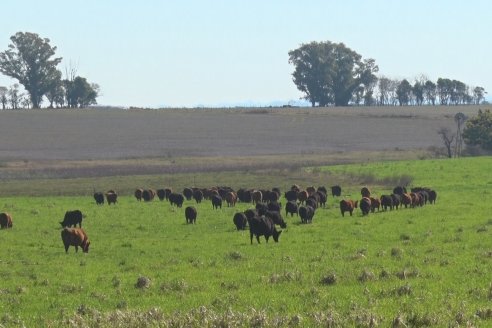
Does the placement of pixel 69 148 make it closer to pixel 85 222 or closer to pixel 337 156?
pixel 337 156

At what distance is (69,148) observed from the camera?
93.1 m

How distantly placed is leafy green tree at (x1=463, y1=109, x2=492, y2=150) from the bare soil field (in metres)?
6.62

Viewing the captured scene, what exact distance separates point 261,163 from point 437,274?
57811 millimetres

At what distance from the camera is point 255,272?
18.9 meters

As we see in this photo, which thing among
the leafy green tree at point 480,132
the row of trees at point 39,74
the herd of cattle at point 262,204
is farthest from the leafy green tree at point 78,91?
the herd of cattle at point 262,204

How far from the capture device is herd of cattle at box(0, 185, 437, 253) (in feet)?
84.5

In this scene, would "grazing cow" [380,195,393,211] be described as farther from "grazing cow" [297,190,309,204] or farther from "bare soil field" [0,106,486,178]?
"bare soil field" [0,106,486,178]

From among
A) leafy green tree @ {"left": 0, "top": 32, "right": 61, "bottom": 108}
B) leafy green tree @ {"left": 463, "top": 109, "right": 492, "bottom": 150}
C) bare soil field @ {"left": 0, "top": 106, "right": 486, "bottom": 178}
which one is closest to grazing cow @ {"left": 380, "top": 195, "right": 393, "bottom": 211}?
bare soil field @ {"left": 0, "top": 106, "right": 486, "bottom": 178}

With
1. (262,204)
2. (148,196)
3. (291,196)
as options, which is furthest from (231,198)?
(262,204)

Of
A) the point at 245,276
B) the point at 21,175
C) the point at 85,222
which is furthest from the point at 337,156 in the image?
the point at 245,276

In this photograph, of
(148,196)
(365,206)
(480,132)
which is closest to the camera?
(365,206)

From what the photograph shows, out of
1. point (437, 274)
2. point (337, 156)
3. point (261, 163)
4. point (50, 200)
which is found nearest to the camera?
point (437, 274)

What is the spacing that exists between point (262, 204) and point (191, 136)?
69814mm

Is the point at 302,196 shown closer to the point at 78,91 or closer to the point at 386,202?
the point at 386,202
